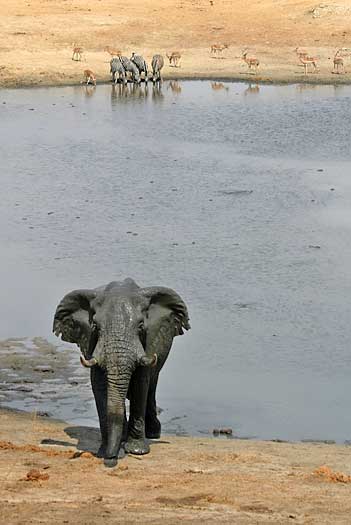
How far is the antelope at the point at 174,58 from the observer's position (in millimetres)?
42000

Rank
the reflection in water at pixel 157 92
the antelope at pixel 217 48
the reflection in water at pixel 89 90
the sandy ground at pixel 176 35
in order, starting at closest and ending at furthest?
the reflection in water at pixel 157 92, the reflection in water at pixel 89 90, the sandy ground at pixel 176 35, the antelope at pixel 217 48

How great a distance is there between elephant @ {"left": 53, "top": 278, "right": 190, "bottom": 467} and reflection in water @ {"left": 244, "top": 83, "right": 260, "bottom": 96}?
26.5m

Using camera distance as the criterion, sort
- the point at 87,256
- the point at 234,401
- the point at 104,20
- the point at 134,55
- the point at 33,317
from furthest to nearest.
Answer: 1. the point at 104,20
2. the point at 134,55
3. the point at 87,256
4. the point at 33,317
5. the point at 234,401

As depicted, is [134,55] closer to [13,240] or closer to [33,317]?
[13,240]

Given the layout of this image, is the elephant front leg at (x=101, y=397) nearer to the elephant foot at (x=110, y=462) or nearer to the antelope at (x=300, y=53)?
the elephant foot at (x=110, y=462)

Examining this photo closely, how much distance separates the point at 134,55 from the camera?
41750 mm

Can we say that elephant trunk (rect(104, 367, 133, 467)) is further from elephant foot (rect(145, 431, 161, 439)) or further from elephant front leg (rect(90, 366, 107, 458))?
elephant foot (rect(145, 431, 161, 439))

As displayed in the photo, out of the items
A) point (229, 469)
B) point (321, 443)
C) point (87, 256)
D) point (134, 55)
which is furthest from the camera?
point (134, 55)

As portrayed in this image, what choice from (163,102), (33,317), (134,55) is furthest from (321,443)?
(134,55)

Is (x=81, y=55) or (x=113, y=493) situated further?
(x=81, y=55)

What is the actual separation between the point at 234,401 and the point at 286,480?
3648 mm

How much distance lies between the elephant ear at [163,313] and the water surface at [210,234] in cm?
199

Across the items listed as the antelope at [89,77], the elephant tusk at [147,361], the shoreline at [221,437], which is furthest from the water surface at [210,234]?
the antelope at [89,77]

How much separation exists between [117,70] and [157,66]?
1.26 metres
